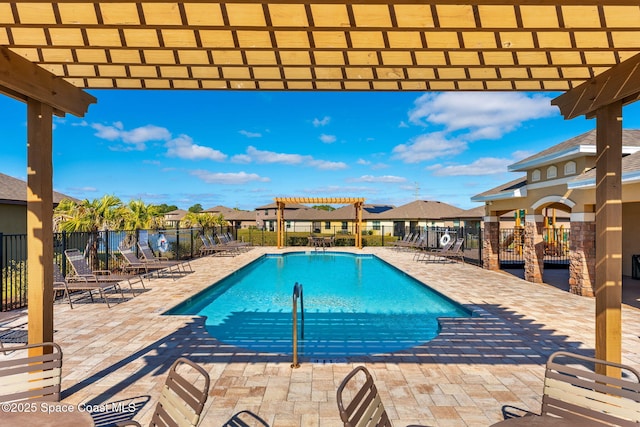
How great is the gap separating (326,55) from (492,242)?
1069cm

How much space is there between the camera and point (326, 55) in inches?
130

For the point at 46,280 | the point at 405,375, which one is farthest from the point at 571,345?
the point at 46,280

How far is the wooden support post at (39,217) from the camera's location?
3.21 meters

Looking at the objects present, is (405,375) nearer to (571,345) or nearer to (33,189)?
(571,345)

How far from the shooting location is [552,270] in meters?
12.2

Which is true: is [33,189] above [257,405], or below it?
above

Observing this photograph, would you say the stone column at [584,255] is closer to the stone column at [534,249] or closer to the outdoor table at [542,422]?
the stone column at [534,249]

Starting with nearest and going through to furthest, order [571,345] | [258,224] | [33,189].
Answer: [33,189], [571,345], [258,224]

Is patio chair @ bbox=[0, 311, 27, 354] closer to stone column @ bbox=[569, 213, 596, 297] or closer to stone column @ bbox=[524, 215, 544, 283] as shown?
stone column @ bbox=[569, 213, 596, 297]

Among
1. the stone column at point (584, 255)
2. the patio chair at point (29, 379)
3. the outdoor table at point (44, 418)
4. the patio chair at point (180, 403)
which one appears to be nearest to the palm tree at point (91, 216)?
the patio chair at point (29, 379)

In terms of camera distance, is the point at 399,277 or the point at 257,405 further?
the point at 399,277

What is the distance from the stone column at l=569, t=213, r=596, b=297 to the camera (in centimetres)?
790

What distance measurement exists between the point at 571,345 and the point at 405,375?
2.60 m

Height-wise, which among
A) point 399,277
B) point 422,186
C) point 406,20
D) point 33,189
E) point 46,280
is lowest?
point 399,277
